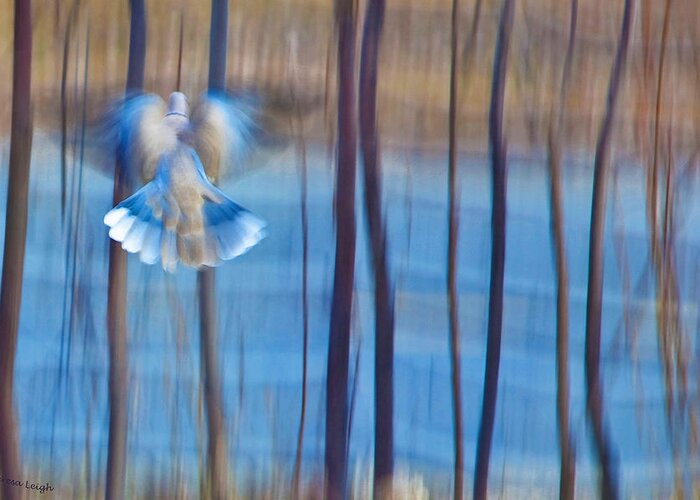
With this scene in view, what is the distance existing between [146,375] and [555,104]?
1.84ft

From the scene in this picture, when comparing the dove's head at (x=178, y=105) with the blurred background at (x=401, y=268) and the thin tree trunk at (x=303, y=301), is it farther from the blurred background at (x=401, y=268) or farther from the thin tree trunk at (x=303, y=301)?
the thin tree trunk at (x=303, y=301)

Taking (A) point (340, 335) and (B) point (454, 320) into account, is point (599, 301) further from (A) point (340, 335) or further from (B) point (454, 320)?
(A) point (340, 335)

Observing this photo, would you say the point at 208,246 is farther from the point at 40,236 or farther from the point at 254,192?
the point at 40,236

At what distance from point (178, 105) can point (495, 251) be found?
1.30ft

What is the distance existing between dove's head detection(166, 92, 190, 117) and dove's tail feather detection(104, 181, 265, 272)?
0.28 feet

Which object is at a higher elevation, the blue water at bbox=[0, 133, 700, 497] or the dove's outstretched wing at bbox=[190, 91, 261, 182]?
the dove's outstretched wing at bbox=[190, 91, 261, 182]

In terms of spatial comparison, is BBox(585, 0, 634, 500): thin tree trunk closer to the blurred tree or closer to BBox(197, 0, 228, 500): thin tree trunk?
the blurred tree

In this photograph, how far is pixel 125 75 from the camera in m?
0.96

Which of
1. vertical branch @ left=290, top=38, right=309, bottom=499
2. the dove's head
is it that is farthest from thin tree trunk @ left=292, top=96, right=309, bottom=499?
the dove's head

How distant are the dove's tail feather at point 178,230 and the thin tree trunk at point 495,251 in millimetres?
270

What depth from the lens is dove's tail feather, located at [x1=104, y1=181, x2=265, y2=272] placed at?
941mm

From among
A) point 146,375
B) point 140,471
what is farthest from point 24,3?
point 140,471

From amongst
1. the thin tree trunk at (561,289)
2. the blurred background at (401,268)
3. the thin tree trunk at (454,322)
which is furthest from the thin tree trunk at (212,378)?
the thin tree trunk at (561,289)

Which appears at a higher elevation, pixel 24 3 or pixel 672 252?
pixel 24 3
